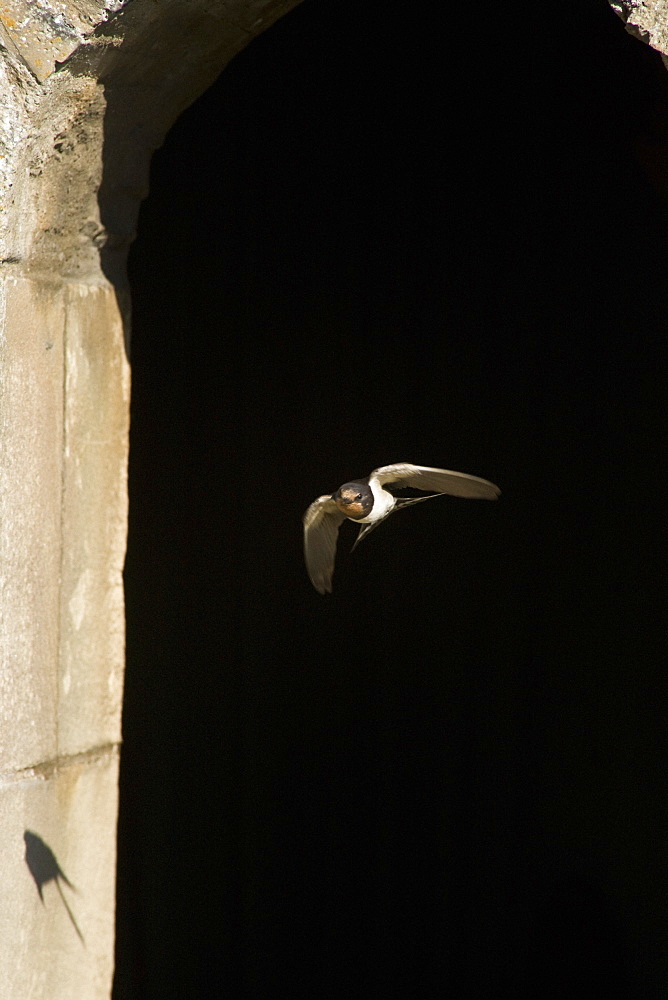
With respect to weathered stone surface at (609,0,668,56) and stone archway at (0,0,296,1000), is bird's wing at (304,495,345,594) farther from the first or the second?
weathered stone surface at (609,0,668,56)

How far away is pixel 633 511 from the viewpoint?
194 centimetres

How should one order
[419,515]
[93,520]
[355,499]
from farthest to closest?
[419,515] → [93,520] → [355,499]

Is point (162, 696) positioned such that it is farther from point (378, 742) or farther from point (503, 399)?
point (503, 399)

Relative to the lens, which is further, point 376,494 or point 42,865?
point 42,865

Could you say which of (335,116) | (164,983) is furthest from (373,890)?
(335,116)

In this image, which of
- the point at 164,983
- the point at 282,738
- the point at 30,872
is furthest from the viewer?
the point at 282,738

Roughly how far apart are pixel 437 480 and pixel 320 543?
0.30 m

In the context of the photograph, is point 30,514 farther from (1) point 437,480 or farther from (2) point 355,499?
(1) point 437,480

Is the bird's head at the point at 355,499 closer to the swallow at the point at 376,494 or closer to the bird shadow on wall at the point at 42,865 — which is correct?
the swallow at the point at 376,494

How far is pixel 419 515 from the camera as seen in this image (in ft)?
6.48

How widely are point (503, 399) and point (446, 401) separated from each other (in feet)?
0.43

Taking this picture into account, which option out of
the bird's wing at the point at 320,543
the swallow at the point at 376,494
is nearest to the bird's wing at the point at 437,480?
the swallow at the point at 376,494

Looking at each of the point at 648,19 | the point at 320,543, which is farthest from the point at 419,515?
the point at 648,19

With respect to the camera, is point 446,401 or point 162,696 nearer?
point 162,696
